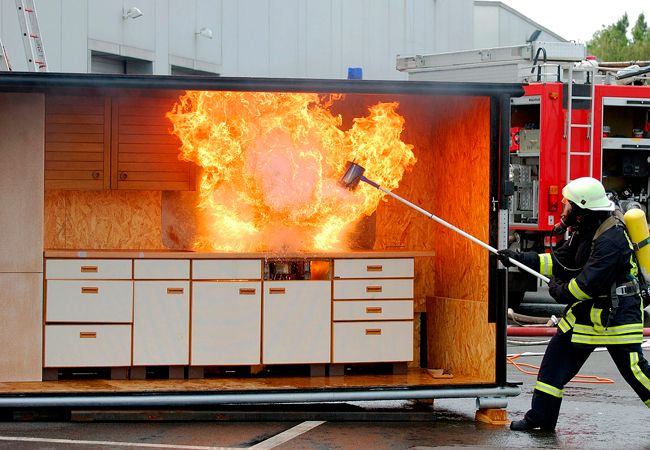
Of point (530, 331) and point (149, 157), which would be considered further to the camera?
point (530, 331)

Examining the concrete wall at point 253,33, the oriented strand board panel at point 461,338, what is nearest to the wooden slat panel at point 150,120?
the oriented strand board panel at point 461,338

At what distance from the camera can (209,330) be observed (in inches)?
366

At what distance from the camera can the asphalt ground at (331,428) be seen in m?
8.09

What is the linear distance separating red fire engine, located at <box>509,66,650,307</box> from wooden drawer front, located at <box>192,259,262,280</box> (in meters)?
6.05

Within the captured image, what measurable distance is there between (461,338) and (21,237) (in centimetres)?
367

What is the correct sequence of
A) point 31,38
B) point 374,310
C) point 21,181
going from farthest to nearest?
1. point 31,38
2. point 374,310
3. point 21,181

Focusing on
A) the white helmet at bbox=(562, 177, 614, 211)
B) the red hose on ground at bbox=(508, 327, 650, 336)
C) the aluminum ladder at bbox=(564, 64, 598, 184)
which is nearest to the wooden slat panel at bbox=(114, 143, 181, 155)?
the white helmet at bbox=(562, 177, 614, 211)

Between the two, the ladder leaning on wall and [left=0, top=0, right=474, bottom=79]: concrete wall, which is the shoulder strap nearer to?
the ladder leaning on wall

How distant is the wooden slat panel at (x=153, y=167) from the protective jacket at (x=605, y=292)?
130 inches

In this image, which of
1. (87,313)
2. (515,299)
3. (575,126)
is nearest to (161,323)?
(87,313)

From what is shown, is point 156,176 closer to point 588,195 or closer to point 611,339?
point 588,195

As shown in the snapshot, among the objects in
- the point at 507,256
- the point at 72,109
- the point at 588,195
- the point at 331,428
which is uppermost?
the point at 72,109

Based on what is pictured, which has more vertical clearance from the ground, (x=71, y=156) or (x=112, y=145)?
(x=112, y=145)

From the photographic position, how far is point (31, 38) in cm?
1195
